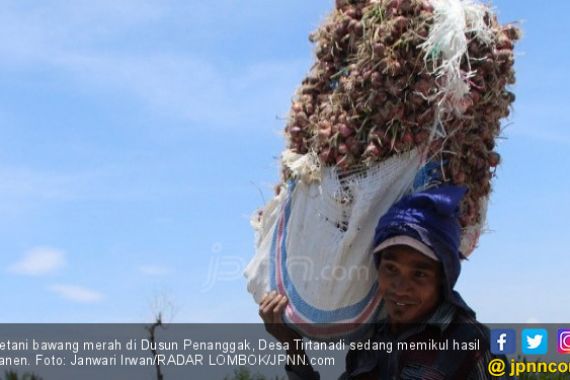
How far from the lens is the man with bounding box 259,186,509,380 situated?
2.89 m

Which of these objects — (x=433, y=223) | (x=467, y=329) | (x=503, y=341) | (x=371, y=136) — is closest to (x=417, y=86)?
(x=371, y=136)

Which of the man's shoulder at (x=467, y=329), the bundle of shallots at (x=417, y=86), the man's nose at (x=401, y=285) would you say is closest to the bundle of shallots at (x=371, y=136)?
the bundle of shallots at (x=417, y=86)

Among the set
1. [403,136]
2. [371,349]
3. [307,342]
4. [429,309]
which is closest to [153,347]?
[307,342]

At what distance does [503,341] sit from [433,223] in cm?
57

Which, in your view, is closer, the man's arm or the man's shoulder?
the man's shoulder

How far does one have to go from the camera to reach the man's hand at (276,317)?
10.3 ft

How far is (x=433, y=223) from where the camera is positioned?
9.45ft

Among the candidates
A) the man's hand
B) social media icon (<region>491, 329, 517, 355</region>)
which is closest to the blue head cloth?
social media icon (<region>491, 329, 517, 355</region>)

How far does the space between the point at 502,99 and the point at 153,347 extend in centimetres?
201

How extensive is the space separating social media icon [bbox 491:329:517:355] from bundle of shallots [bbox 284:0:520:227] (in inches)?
Answer: 17.1

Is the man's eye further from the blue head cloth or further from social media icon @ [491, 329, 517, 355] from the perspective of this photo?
social media icon @ [491, 329, 517, 355]

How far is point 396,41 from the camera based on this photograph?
2.89 m

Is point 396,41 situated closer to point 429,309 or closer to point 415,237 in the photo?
point 415,237

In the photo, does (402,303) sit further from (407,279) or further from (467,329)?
(467,329)
